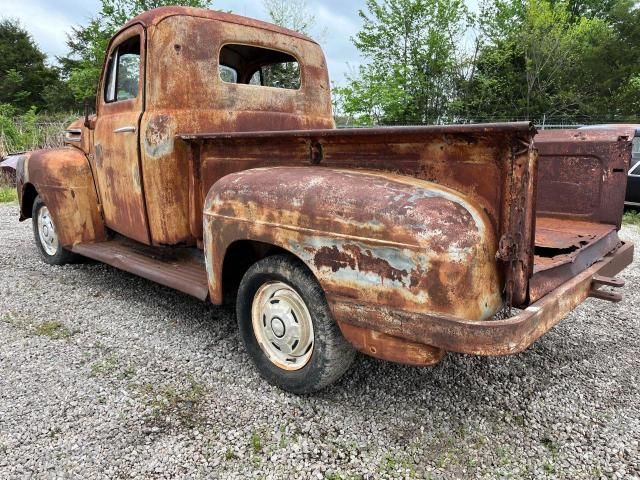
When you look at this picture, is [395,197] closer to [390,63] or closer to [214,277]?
[214,277]

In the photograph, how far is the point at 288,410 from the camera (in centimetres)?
246

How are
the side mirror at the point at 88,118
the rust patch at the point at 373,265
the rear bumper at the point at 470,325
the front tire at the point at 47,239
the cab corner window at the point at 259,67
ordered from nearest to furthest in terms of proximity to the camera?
the rear bumper at the point at 470,325, the rust patch at the point at 373,265, the cab corner window at the point at 259,67, the side mirror at the point at 88,118, the front tire at the point at 47,239

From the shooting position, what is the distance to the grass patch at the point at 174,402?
2.38 m

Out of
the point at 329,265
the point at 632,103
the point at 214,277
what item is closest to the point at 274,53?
the point at 214,277

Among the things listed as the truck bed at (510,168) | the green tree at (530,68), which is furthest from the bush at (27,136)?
the green tree at (530,68)

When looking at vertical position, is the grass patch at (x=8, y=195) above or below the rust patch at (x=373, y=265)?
below

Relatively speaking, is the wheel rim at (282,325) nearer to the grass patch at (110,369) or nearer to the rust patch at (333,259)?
the rust patch at (333,259)

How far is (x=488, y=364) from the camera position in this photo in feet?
9.70

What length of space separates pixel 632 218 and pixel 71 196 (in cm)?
831

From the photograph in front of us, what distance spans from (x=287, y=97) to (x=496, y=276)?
2.76 metres

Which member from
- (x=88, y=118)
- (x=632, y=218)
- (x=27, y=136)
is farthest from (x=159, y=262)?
(x=27, y=136)

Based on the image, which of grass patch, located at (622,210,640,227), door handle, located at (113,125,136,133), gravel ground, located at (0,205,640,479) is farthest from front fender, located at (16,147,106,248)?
grass patch, located at (622,210,640,227)

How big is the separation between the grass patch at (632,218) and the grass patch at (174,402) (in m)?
7.65

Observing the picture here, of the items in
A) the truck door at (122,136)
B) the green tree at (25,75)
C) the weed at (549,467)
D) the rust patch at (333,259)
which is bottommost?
the weed at (549,467)
